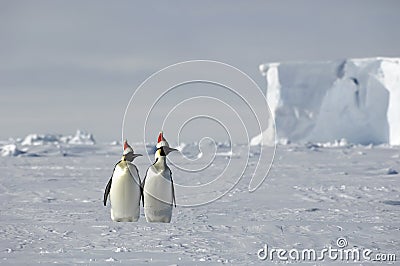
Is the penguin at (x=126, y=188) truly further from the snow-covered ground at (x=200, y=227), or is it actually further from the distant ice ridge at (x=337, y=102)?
the distant ice ridge at (x=337, y=102)

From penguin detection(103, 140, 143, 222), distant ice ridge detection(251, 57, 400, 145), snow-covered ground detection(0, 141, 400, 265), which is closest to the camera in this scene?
snow-covered ground detection(0, 141, 400, 265)

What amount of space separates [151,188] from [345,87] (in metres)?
25.9

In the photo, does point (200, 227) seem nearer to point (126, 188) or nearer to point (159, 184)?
point (159, 184)

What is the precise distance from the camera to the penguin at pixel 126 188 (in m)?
4.54

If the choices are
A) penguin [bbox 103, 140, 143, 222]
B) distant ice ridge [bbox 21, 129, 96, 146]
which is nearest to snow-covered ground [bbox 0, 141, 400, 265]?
penguin [bbox 103, 140, 143, 222]

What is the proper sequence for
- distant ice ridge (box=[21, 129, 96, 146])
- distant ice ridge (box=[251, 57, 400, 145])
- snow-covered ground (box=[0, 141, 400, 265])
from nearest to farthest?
snow-covered ground (box=[0, 141, 400, 265]), distant ice ridge (box=[251, 57, 400, 145]), distant ice ridge (box=[21, 129, 96, 146])

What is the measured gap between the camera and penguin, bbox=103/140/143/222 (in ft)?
14.9

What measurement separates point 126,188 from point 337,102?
2593cm

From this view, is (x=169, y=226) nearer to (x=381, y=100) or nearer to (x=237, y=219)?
(x=237, y=219)

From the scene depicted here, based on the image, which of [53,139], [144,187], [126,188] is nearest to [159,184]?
[144,187]

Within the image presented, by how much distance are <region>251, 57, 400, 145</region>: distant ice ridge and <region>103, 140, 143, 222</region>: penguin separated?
23.9 m

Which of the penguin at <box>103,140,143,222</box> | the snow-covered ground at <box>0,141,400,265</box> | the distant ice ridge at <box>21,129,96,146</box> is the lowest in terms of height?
the snow-covered ground at <box>0,141,400,265</box>

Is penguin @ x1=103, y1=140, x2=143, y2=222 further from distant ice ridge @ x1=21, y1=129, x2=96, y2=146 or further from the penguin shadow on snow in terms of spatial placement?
distant ice ridge @ x1=21, y1=129, x2=96, y2=146

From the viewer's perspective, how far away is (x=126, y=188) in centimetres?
455
